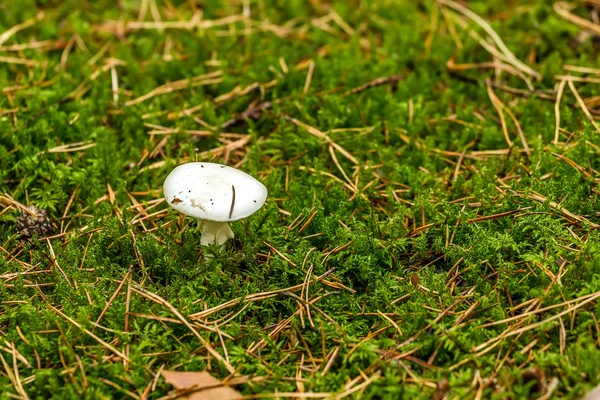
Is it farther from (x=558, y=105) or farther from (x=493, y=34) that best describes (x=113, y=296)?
(x=493, y=34)

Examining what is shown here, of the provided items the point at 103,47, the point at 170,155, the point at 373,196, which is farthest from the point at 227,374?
the point at 103,47

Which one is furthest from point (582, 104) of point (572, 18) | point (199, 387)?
point (199, 387)

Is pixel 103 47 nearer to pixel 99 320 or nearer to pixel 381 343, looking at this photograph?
pixel 99 320

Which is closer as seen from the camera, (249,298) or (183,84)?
(249,298)

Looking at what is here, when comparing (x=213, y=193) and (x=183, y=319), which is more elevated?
(x=213, y=193)

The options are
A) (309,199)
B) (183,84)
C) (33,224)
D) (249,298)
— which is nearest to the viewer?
(249,298)

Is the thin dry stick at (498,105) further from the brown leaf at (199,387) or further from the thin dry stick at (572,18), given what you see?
the brown leaf at (199,387)

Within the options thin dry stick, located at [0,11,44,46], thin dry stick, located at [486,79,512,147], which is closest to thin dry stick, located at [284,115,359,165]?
thin dry stick, located at [486,79,512,147]

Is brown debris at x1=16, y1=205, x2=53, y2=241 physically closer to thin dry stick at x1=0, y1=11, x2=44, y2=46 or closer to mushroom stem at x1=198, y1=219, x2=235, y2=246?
mushroom stem at x1=198, y1=219, x2=235, y2=246
